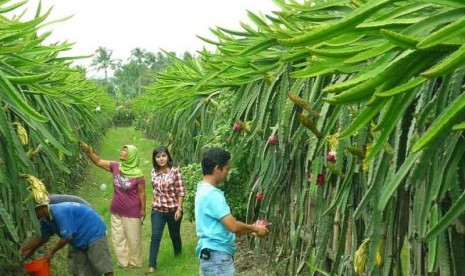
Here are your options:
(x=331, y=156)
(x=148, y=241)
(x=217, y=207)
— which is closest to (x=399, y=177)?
(x=331, y=156)

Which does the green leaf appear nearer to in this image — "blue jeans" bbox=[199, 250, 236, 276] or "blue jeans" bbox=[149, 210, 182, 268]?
"blue jeans" bbox=[199, 250, 236, 276]

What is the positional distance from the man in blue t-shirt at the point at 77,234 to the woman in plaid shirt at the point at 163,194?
122cm

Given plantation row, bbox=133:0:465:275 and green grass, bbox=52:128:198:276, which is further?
green grass, bbox=52:128:198:276

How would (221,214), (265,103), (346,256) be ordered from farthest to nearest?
(265,103) → (221,214) → (346,256)

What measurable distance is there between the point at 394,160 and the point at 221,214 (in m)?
1.49

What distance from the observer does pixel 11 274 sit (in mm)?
4855

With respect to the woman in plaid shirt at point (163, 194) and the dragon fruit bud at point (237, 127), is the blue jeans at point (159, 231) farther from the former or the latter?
the dragon fruit bud at point (237, 127)

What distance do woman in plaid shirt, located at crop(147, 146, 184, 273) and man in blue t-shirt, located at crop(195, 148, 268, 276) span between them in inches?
94.6

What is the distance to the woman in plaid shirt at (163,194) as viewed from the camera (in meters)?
5.87

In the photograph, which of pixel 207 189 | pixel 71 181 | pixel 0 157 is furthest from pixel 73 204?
pixel 71 181

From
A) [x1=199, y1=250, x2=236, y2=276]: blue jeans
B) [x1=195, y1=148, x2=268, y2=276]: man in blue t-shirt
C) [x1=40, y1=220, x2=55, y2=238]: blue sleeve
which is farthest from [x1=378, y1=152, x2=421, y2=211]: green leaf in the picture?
[x1=40, y1=220, x2=55, y2=238]: blue sleeve

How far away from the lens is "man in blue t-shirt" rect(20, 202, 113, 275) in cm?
427

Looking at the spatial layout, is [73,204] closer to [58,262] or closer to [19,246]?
[19,246]

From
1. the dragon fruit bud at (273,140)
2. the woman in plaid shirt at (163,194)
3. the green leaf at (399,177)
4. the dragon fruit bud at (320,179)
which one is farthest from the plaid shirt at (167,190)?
the green leaf at (399,177)
